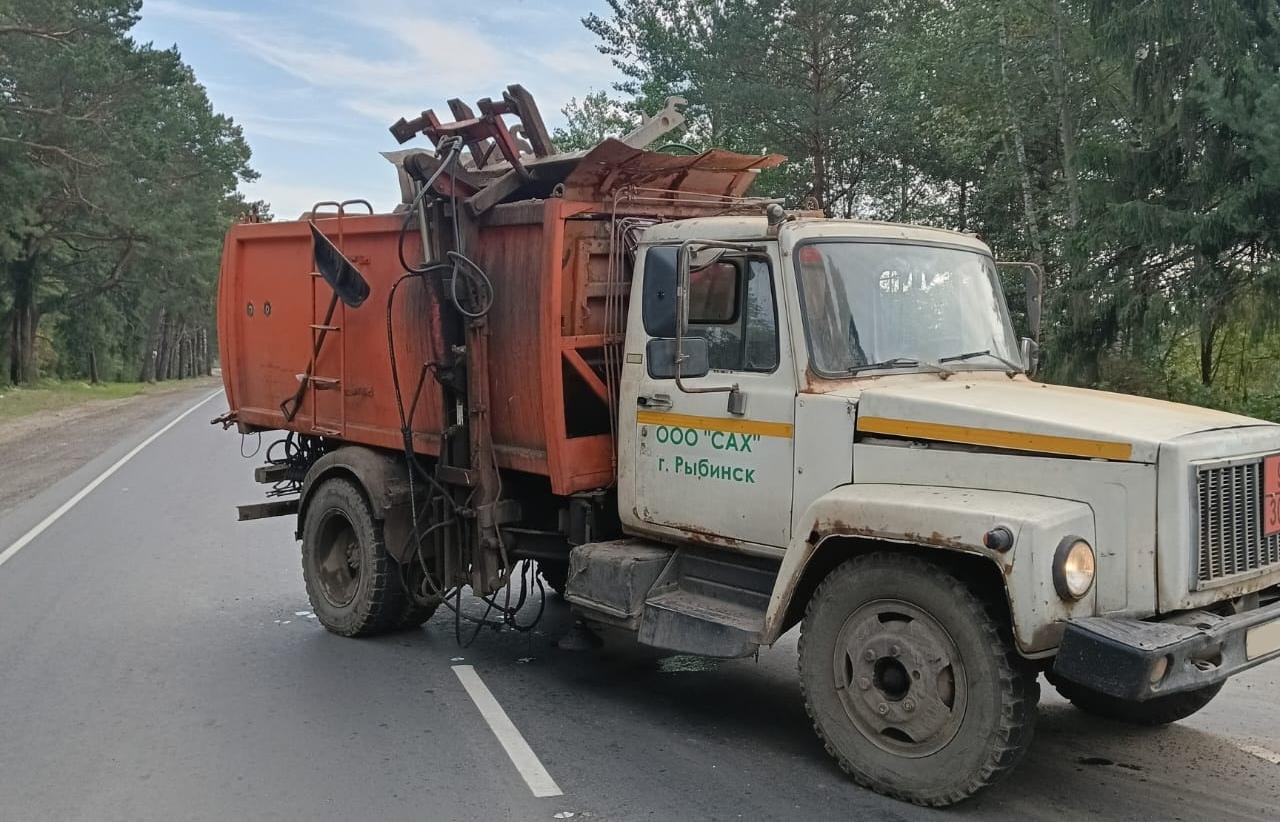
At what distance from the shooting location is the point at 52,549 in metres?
10.5

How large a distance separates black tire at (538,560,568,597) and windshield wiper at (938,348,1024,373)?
9.95 feet

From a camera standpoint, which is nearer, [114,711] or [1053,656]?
[1053,656]

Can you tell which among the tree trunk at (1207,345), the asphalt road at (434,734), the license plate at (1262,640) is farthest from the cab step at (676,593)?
the tree trunk at (1207,345)

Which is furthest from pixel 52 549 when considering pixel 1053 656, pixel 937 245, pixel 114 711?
pixel 1053 656

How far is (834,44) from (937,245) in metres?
20.6

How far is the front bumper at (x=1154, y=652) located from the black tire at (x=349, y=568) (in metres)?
4.58

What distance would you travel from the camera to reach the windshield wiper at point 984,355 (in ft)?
18.2

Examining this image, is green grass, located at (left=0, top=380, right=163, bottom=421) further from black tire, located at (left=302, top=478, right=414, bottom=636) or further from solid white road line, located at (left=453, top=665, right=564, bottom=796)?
solid white road line, located at (left=453, top=665, right=564, bottom=796)

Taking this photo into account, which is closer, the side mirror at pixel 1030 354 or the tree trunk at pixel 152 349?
the side mirror at pixel 1030 354

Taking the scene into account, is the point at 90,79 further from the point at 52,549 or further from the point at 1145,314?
the point at 1145,314

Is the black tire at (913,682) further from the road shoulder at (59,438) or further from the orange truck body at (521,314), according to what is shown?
the road shoulder at (59,438)

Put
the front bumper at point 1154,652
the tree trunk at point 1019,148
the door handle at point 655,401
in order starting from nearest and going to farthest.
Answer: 1. the front bumper at point 1154,652
2. the door handle at point 655,401
3. the tree trunk at point 1019,148

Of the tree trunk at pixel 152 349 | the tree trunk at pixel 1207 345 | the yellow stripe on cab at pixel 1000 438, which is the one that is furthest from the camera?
the tree trunk at pixel 152 349

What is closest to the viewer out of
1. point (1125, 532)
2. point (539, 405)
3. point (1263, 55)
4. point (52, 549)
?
point (1125, 532)
